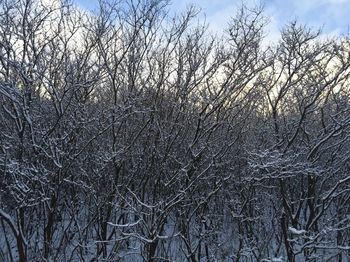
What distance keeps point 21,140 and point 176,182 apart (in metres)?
3.86

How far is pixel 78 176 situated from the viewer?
29.7ft

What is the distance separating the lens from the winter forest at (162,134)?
27.7 ft

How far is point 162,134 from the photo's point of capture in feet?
32.0

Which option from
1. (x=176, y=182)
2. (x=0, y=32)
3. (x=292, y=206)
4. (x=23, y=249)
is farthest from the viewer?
(x=292, y=206)

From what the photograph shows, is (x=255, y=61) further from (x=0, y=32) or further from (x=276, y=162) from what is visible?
(x=0, y=32)

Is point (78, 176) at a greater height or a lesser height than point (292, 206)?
greater

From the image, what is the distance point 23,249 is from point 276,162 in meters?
5.22

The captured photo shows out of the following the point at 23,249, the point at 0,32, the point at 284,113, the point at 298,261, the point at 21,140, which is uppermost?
the point at 0,32

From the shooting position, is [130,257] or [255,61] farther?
[130,257]

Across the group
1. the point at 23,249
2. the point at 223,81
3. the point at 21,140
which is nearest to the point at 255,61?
the point at 223,81

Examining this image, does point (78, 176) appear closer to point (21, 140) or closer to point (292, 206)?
point (21, 140)

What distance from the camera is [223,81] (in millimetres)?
10102

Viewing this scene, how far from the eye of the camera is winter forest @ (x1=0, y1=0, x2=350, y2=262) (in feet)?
27.7

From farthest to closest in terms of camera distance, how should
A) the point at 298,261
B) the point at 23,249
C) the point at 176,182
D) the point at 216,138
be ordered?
the point at 298,261
the point at 216,138
the point at 176,182
the point at 23,249
